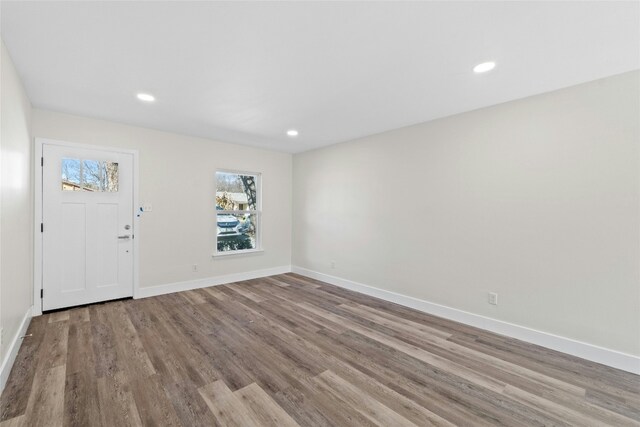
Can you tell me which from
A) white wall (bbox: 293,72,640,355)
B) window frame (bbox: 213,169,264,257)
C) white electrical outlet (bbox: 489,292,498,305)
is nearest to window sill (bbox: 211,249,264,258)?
window frame (bbox: 213,169,264,257)

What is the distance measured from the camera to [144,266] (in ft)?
13.3

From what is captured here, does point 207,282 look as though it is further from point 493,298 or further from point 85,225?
point 493,298

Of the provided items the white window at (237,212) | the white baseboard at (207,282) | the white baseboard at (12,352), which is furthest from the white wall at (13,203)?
the white window at (237,212)

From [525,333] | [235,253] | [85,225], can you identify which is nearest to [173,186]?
[85,225]

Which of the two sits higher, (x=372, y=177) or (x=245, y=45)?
(x=245, y=45)

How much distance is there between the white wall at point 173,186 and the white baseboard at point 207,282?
0.22 ft

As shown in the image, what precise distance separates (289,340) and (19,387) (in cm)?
200

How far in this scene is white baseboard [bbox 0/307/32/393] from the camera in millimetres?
1974

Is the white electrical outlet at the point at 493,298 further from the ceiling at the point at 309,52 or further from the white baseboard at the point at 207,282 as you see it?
the white baseboard at the point at 207,282

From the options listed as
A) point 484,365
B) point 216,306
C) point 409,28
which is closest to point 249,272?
point 216,306

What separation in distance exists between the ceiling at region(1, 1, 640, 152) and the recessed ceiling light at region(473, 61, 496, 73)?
4 cm

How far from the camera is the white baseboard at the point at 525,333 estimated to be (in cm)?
233

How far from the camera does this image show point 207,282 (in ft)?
15.4

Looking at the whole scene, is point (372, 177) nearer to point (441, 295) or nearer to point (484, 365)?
point (441, 295)
